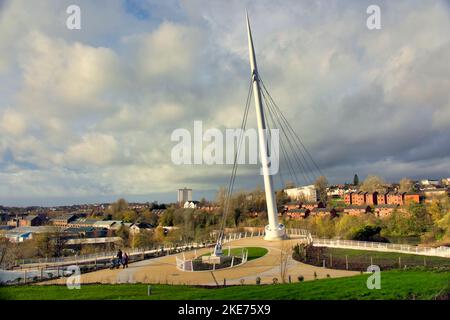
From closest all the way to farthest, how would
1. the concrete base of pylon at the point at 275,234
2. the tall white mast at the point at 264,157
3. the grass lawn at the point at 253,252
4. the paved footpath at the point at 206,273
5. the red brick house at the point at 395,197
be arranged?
the paved footpath at the point at 206,273 < the grass lawn at the point at 253,252 < the tall white mast at the point at 264,157 < the concrete base of pylon at the point at 275,234 < the red brick house at the point at 395,197

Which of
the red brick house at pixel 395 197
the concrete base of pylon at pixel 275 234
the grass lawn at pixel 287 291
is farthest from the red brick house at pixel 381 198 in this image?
the grass lawn at pixel 287 291

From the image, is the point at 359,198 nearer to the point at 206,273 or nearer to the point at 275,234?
the point at 275,234

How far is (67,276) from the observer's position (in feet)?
59.7

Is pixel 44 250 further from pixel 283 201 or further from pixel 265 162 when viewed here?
pixel 283 201

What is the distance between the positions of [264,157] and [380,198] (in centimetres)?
6507

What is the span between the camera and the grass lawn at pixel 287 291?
1149 centimetres

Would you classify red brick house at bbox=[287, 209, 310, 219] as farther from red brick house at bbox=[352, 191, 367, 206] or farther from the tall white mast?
the tall white mast

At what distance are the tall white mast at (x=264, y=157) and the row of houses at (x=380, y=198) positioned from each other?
184ft

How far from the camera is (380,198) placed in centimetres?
8269

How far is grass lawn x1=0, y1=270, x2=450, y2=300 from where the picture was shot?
11.5m

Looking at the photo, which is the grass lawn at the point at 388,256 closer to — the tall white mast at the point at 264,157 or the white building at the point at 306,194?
the tall white mast at the point at 264,157

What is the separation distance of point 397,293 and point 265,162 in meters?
15.5
